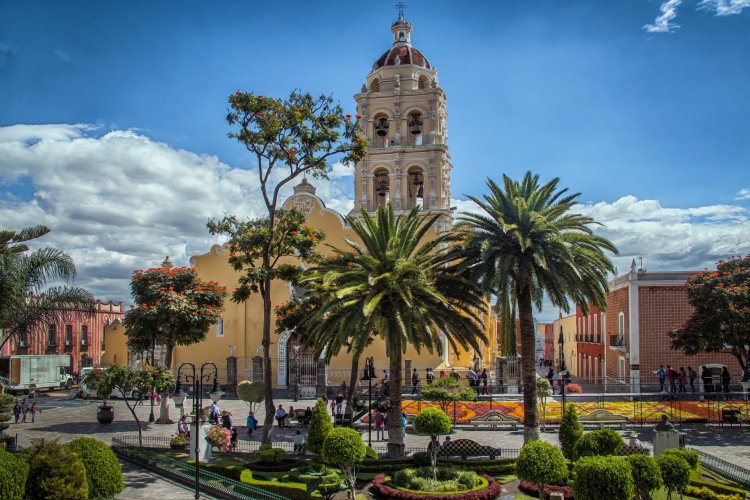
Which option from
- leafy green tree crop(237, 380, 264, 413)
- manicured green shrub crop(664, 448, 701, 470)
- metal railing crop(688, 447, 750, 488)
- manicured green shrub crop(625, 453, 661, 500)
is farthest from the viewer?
leafy green tree crop(237, 380, 264, 413)

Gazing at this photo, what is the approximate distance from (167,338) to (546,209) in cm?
1656

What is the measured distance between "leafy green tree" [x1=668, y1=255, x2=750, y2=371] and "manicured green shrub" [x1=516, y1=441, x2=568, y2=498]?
616 inches

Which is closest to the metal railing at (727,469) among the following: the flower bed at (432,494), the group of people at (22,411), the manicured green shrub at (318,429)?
the flower bed at (432,494)

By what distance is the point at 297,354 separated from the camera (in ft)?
120

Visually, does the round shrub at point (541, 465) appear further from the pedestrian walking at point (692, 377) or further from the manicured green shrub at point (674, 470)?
the pedestrian walking at point (692, 377)

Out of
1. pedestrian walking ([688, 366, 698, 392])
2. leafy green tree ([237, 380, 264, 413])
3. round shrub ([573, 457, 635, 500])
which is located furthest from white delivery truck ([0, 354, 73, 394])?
pedestrian walking ([688, 366, 698, 392])

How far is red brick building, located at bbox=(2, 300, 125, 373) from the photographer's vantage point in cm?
4694

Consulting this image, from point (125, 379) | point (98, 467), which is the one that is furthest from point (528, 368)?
point (125, 379)

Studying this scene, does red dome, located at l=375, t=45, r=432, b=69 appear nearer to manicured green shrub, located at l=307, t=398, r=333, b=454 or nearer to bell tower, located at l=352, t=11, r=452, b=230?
bell tower, located at l=352, t=11, r=452, b=230

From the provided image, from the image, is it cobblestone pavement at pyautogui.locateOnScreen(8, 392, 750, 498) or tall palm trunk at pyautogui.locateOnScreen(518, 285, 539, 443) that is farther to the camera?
cobblestone pavement at pyautogui.locateOnScreen(8, 392, 750, 498)

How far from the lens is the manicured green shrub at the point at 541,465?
13.7 metres

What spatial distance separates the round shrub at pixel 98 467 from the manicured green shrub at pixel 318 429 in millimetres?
5168

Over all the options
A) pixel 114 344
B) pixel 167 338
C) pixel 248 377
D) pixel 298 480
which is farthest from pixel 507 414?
pixel 114 344

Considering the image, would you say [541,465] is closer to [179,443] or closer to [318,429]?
[318,429]
